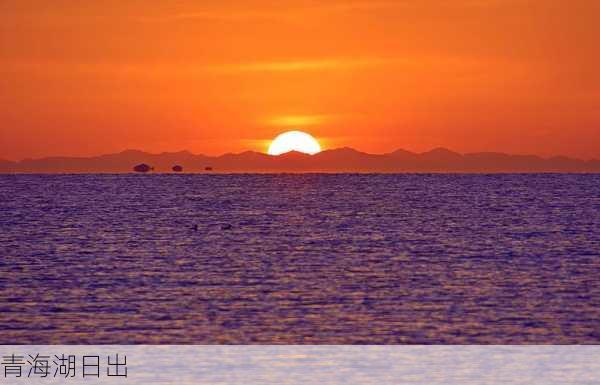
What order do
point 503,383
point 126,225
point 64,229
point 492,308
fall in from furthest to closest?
point 126,225
point 64,229
point 492,308
point 503,383

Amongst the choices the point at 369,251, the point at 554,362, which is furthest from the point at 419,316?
the point at 369,251

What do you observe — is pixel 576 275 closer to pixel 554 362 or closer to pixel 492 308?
pixel 492 308

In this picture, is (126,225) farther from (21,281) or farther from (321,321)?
(321,321)

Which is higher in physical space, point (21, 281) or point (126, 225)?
point (126, 225)

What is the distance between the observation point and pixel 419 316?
49.4 m

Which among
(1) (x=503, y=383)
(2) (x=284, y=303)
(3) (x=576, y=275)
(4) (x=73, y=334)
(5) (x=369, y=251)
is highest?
(5) (x=369, y=251)

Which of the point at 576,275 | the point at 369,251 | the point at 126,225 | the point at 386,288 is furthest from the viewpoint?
the point at 126,225

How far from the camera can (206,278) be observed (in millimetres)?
68750

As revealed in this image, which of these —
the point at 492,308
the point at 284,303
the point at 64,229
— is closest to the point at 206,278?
the point at 284,303

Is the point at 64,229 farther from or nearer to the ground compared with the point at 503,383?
farther from the ground

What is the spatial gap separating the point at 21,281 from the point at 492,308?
2931 centimetres

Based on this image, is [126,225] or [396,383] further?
[126,225]

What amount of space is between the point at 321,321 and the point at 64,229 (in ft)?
273

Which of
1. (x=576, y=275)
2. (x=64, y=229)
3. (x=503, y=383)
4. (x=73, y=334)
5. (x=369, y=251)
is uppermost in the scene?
(x=64, y=229)
